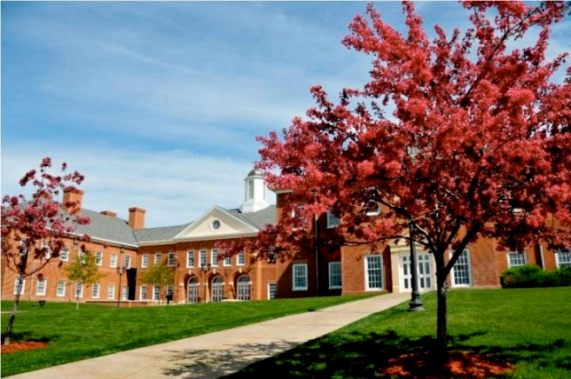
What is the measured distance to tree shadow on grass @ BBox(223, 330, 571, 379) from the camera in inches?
310

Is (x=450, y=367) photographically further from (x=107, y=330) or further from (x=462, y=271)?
(x=462, y=271)

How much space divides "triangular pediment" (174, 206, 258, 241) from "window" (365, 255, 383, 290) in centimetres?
1503

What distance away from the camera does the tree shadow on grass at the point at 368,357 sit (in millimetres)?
7875

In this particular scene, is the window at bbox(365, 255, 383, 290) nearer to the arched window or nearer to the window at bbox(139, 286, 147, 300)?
the arched window

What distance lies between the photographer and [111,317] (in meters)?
19.6

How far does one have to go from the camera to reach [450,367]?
25.1 feet

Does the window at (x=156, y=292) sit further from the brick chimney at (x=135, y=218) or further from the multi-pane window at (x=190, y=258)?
the brick chimney at (x=135, y=218)

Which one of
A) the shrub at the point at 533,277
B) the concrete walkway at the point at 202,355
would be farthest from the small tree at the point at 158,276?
the concrete walkway at the point at 202,355

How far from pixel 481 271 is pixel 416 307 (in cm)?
1662

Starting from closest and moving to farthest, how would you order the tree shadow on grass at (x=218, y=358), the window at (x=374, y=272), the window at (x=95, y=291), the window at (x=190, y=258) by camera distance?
the tree shadow on grass at (x=218, y=358) < the window at (x=374, y=272) < the window at (x=190, y=258) < the window at (x=95, y=291)

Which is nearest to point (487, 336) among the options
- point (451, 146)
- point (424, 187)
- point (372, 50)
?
point (424, 187)

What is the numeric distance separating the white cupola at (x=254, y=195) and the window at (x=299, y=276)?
16.1 metres

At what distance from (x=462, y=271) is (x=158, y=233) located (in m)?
37.6

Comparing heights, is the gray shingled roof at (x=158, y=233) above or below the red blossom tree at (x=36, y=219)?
above
